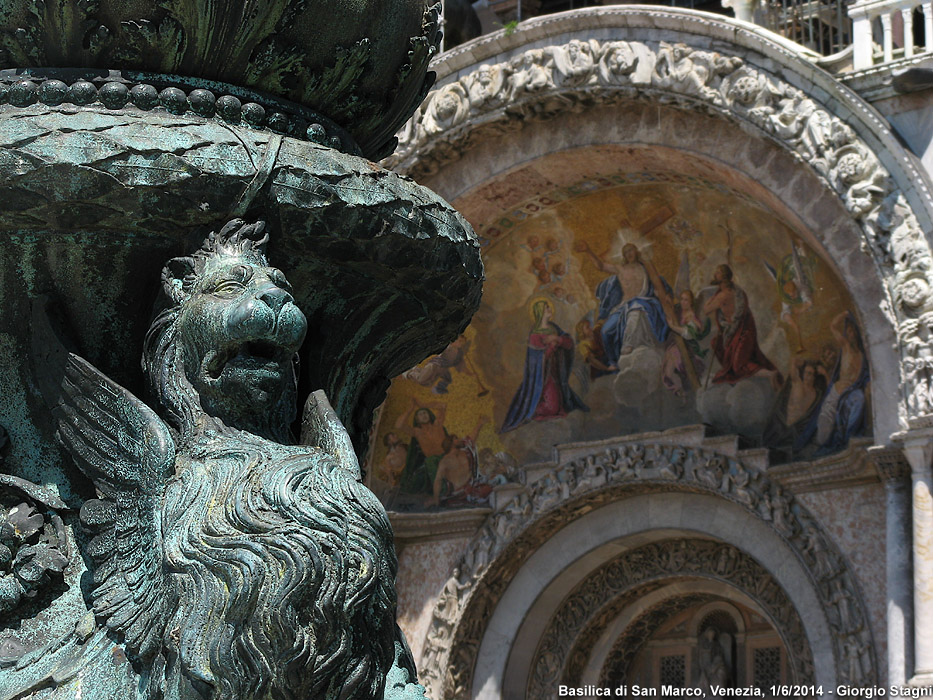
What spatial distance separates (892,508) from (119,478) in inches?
248

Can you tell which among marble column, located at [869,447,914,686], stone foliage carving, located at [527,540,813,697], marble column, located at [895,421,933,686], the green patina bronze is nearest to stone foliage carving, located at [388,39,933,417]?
marble column, located at [895,421,933,686]

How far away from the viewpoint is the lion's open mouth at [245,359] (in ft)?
7.62

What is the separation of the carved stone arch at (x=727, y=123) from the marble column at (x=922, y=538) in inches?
5.2

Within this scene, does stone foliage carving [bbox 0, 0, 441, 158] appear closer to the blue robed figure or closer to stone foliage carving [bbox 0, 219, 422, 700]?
stone foliage carving [bbox 0, 219, 422, 700]

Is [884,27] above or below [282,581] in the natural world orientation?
above

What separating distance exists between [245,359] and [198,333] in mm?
80

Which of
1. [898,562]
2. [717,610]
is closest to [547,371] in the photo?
[717,610]

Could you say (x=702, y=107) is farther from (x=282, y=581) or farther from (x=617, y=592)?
(x=282, y=581)

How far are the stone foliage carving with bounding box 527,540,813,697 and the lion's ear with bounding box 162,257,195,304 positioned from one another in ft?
25.5

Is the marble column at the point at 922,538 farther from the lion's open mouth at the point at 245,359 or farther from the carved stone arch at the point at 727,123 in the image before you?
the lion's open mouth at the point at 245,359

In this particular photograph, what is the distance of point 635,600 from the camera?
10.9 m

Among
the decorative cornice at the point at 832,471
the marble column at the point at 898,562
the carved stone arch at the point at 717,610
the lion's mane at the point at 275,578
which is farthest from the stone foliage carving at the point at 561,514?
the lion's mane at the point at 275,578

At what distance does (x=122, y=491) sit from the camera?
2.35 meters

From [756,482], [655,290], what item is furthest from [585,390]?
[756,482]
